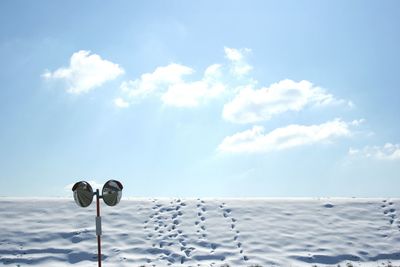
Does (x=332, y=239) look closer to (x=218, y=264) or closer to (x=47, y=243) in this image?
(x=218, y=264)

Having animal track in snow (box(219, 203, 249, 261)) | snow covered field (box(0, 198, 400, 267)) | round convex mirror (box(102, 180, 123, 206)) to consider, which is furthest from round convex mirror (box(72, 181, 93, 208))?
animal track in snow (box(219, 203, 249, 261))

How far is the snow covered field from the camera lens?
16172 millimetres

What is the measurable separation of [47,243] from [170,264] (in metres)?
4.81

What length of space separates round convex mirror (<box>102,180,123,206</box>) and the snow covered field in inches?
272

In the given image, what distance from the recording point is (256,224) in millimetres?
19578

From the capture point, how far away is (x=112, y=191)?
923 cm

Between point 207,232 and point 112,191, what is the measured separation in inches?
390

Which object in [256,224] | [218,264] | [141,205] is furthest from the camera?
[141,205]

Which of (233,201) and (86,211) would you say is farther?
(233,201)

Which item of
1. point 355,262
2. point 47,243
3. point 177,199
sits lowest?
point 355,262

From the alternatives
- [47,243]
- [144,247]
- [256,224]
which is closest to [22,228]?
[47,243]

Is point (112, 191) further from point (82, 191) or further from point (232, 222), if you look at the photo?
point (232, 222)

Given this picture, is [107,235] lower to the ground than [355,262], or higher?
higher

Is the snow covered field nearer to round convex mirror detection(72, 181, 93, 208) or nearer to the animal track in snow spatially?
the animal track in snow
